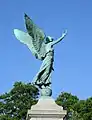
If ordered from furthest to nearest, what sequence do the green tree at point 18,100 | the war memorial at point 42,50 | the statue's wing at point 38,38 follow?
1. the green tree at point 18,100
2. the statue's wing at point 38,38
3. the war memorial at point 42,50

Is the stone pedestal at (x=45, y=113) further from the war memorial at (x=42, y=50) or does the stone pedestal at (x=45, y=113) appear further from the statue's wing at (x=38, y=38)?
the statue's wing at (x=38, y=38)

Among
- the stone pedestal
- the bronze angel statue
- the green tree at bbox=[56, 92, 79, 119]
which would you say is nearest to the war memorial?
the bronze angel statue

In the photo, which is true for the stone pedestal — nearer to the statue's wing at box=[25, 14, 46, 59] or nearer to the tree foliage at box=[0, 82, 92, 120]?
the statue's wing at box=[25, 14, 46, 59]

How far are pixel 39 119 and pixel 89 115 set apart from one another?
27.6 meters

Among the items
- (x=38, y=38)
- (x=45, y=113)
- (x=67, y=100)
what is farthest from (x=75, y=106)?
(x=45, y=113)

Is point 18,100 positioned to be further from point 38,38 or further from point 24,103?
point 38,38

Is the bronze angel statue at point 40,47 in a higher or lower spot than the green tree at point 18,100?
lower

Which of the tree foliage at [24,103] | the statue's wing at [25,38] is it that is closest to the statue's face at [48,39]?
the statue's wing at [25,38]

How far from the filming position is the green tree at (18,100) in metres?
46.8

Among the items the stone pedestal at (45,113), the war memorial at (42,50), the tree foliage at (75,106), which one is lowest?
the stone pedestal at (45,113)

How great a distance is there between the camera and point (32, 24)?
18297 millimetres

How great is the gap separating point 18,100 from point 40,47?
29.8m

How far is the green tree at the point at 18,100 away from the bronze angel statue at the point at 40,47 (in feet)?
93.1

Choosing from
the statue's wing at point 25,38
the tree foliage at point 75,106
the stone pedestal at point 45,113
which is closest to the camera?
the stone pedestal at point 45,113
